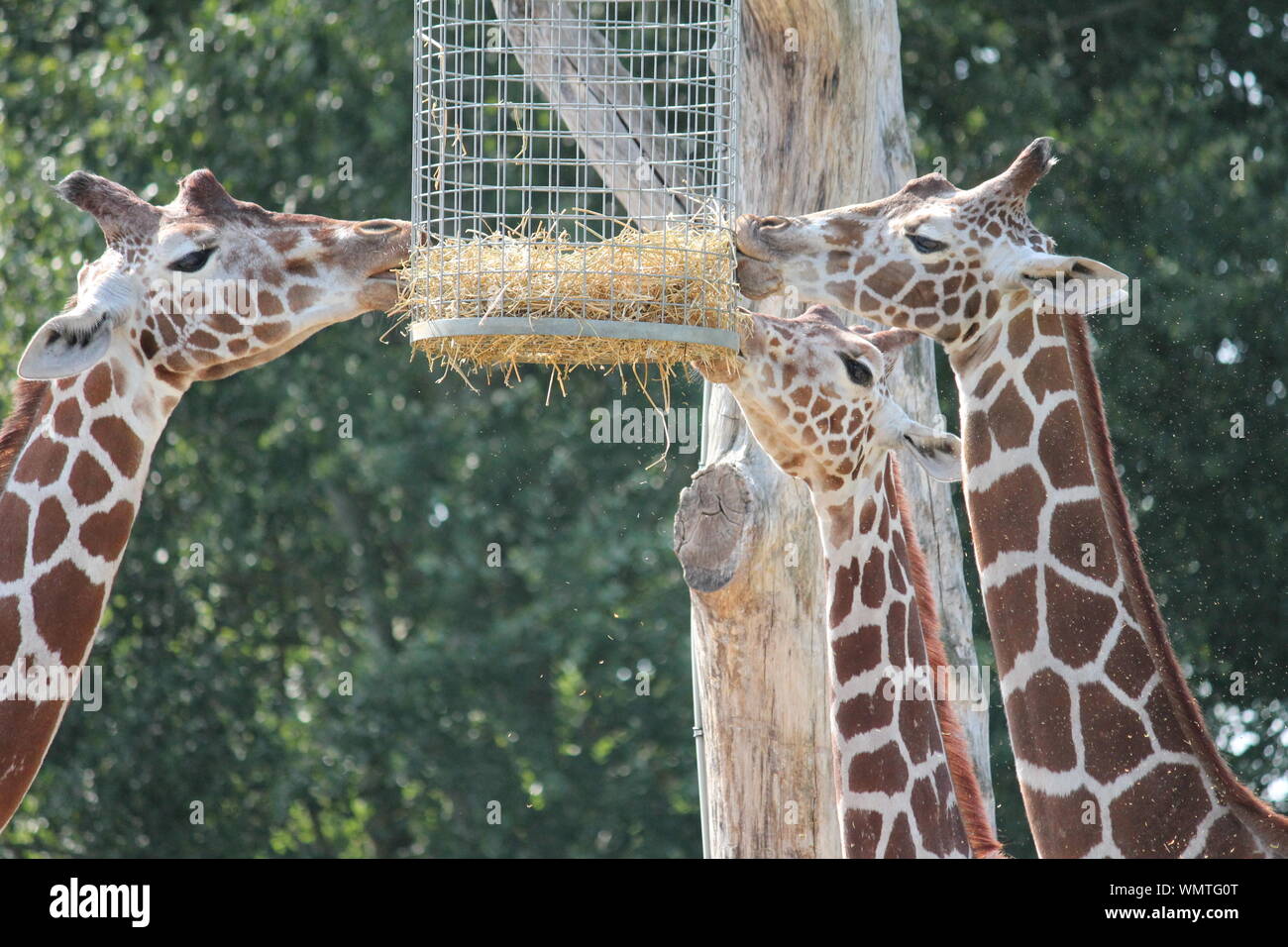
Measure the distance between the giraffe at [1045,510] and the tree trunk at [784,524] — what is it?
1.04m

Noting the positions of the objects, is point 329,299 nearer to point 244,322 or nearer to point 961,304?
point 244,322

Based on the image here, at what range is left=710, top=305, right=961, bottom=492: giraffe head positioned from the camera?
5.02 m

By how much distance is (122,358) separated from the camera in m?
4.80

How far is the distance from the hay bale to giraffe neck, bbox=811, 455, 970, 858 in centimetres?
80

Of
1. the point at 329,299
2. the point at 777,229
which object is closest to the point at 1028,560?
the point at 777,229

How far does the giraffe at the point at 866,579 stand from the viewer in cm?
484

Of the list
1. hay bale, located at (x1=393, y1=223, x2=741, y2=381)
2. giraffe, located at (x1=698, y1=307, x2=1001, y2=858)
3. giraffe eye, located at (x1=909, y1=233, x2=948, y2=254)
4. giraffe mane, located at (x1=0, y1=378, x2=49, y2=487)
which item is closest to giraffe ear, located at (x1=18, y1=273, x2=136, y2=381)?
giraffe mane, located at (x1=0, y1=378, x2=49, y2=487)

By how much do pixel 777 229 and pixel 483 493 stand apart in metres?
6.84

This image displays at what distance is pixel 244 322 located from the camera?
488 centimetres

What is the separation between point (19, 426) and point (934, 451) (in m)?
2.71

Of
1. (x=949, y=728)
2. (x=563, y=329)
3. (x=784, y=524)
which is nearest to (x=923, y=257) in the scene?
(x=563, y=329)

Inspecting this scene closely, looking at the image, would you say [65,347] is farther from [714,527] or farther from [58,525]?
[714,527]

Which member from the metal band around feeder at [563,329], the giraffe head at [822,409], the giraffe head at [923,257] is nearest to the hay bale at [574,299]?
the metal band around feeder at [563,329]

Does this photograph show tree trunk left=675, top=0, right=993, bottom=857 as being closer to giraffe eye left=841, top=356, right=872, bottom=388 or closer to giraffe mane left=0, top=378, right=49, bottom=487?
giraffe eye left=841, top=356, right=872, bottom=388
